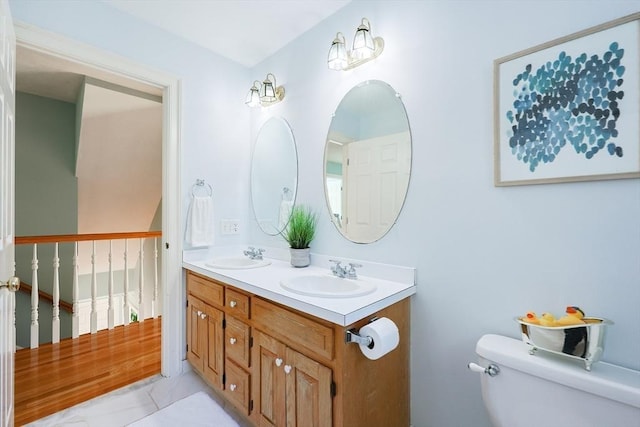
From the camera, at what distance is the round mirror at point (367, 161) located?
1486 millimetres

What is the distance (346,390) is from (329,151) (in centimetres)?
126

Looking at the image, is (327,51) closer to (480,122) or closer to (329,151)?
(329,151)

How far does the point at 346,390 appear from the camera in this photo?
1.06 metres

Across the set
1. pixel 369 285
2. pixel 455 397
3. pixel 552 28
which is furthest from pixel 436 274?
pixel 552 28

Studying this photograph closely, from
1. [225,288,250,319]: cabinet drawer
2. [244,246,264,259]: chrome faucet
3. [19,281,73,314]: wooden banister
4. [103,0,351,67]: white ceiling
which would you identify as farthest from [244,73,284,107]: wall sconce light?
[19,281,73,314]: wooden banister

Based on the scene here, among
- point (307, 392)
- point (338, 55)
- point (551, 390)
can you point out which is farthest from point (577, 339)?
point (338, 55)

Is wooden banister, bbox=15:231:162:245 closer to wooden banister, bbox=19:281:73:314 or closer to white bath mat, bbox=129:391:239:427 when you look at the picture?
wooden banister, bbox=19:281:73:314

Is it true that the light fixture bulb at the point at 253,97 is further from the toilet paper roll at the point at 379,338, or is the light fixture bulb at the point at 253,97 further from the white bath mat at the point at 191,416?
the white bath mat at the point at 191,416

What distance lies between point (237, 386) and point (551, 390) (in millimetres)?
1371

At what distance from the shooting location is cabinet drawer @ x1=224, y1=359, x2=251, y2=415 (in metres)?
1.48

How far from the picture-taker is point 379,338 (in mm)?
1017

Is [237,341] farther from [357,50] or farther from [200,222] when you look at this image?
[357,50]

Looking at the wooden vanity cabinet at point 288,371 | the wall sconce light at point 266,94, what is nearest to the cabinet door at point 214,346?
the wooden vanity cabinet at point 288,371

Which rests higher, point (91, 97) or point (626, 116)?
point (91, 97)
